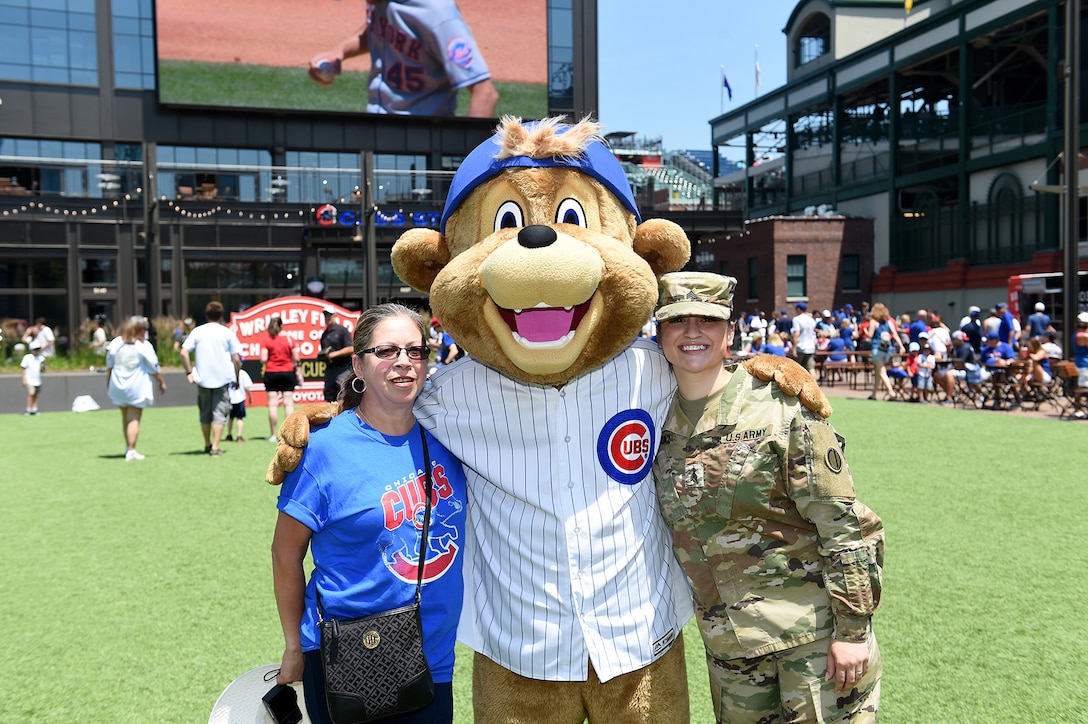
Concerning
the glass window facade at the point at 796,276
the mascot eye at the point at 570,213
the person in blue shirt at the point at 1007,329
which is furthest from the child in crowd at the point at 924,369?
the glass window facade at the point at 796,276

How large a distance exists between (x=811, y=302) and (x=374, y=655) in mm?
34797

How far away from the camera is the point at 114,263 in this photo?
105 feet

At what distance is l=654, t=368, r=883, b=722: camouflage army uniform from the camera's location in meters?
2.49

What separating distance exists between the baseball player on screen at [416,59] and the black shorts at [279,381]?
84.3 ft

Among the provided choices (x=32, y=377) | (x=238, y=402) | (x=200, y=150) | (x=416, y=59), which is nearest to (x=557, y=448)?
(x=238, y=402)

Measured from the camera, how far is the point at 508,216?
2867 millimetres

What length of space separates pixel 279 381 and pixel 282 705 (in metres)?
9.96

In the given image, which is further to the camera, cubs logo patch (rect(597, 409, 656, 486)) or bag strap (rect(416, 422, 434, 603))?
cubs logo patch (rect(597, 409, 656, 486))

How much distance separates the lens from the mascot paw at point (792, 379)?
8.50 ft

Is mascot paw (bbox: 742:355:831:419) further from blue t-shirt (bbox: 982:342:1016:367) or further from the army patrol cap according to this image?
blue t-shirt (bbox: 982:342:1016:367)

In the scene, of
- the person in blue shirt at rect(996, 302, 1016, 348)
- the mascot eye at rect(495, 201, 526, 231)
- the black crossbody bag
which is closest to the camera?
the black crossbody bag

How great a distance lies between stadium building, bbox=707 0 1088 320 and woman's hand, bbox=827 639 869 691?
80.7ft

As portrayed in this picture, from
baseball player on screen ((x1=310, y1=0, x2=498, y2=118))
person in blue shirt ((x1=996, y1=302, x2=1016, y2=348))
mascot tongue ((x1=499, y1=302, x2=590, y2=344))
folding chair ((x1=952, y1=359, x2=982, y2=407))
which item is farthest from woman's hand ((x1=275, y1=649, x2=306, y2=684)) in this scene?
baseball player on screen ((x1=310, y1=0, x2=498, y2=118))

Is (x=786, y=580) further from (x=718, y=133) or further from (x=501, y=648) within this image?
(x=718, y=133)
